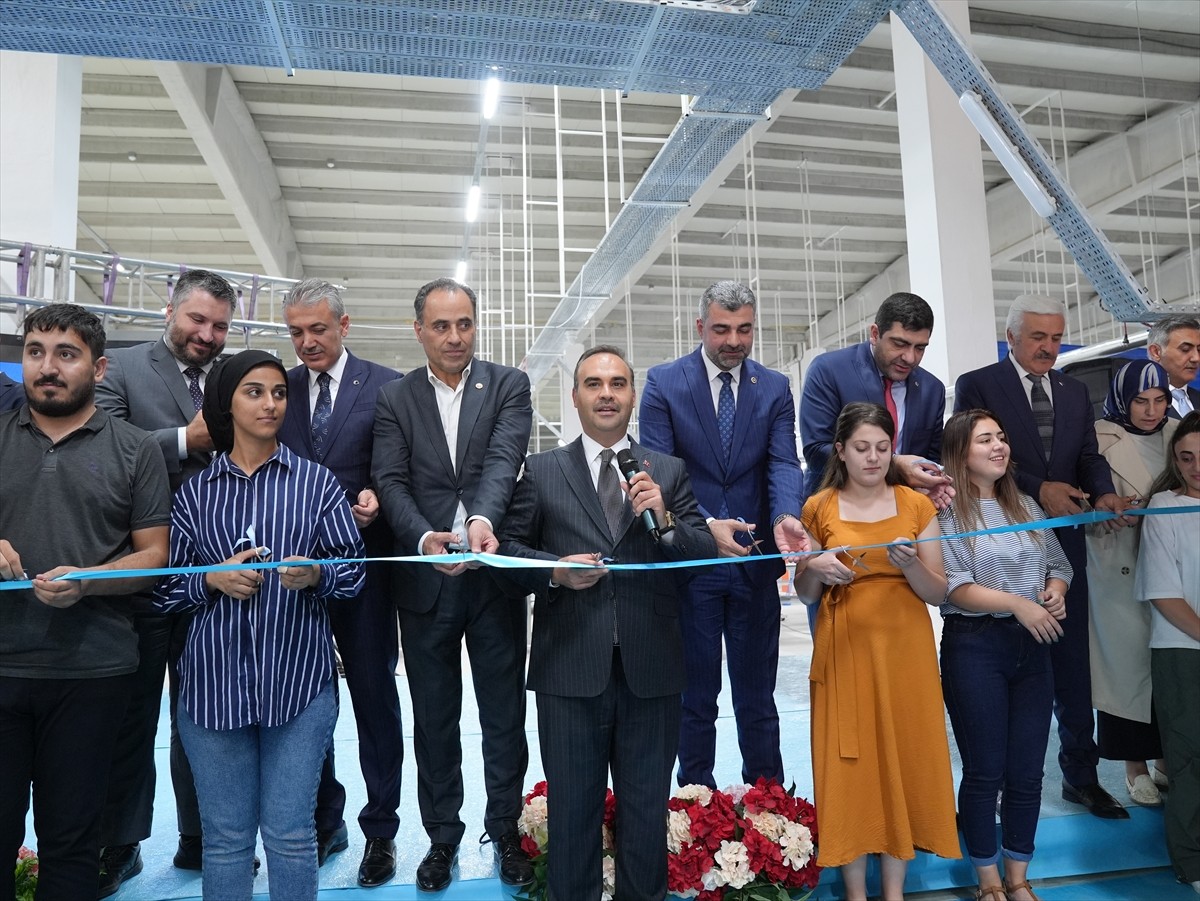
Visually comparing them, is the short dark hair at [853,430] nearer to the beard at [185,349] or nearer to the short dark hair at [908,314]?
the short dark hair at [908,314]

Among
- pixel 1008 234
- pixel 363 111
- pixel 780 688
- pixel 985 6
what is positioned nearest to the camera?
pixel 780 688

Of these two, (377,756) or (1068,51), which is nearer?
(377,756)

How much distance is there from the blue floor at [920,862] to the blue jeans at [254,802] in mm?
535

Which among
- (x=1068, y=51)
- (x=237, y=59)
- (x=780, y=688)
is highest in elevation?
(x=1068, y=51)

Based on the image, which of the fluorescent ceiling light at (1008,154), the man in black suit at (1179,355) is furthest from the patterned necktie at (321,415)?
the fluorescent ceiling light at (1008,154)

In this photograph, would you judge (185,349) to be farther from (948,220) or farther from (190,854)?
(948,220)

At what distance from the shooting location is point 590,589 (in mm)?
2512

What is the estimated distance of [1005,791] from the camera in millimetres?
2914

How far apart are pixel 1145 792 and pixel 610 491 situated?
2.41 meters

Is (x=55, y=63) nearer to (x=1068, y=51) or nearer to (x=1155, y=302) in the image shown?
(x=1155, y=302)

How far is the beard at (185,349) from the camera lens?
2988 mm

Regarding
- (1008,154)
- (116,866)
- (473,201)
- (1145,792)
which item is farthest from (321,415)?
(473,201)

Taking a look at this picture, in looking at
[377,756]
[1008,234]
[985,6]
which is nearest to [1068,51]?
[985,6]

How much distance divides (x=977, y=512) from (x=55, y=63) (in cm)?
787
